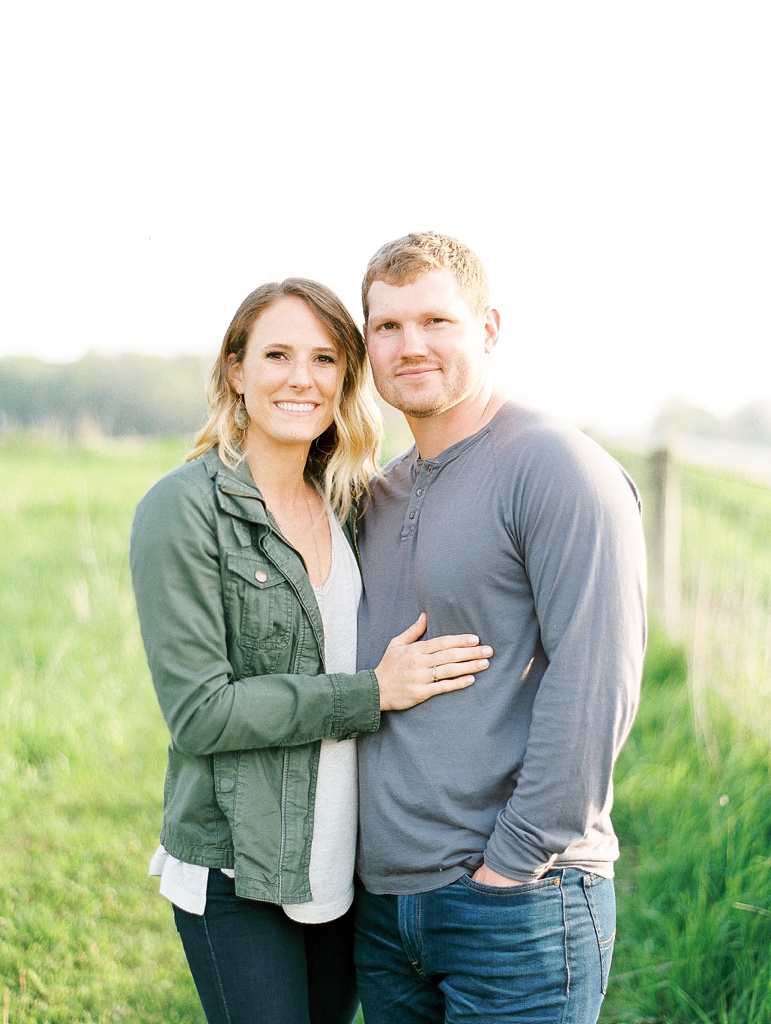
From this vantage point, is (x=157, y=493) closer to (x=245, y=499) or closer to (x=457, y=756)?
(x=245, y=499)

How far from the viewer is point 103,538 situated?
955cm

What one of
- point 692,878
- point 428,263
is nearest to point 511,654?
point 428,263

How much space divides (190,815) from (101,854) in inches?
91.2

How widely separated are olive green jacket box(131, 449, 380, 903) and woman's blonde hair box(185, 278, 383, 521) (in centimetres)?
23

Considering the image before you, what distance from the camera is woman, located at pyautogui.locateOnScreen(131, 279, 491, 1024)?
6.98 feet

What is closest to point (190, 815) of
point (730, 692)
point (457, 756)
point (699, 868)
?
point (457, 756)

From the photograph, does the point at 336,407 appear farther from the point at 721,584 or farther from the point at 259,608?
the point at 721,584

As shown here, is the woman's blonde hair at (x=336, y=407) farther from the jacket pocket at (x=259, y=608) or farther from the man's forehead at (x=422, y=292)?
the jacket pocket at (x=259, y=608)

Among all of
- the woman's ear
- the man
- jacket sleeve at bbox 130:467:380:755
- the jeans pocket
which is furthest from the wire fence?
the woman's ear

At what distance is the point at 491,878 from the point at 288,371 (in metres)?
1.30

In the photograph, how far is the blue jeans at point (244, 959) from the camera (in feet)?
7.23

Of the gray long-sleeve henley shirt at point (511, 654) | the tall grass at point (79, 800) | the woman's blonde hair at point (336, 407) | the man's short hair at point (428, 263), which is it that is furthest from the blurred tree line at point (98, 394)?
the gray long-sleeve henley shirt at point (511, 654)

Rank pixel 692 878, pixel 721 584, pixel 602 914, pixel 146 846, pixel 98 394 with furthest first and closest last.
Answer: pixel 98 394
pixel 721 584
pixel 146 846
pixel 692 878
pixel 602 914

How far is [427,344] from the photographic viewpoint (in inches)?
90.3
